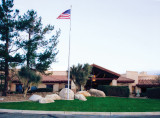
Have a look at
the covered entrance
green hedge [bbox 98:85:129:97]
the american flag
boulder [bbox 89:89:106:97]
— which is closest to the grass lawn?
boulder [bbox 89:89:106:97]

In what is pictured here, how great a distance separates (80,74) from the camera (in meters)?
21.9

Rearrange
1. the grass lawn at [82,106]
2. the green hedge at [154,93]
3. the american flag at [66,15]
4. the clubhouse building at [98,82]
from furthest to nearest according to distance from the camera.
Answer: the clubhouse building at [98,82]
the green hedge at [154,93]
the american flag at [66,15]
the grass lawn at [82,106]

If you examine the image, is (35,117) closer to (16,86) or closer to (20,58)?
(20,58)

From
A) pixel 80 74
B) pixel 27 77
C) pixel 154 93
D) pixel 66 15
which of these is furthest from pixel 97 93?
pixel 66 15

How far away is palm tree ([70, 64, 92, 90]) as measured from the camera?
22.0m

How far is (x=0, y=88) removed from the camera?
2105 cm

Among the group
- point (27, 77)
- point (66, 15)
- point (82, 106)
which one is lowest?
point (82, 106)

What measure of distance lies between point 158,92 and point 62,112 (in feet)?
55.7

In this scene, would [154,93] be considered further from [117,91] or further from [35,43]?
[35,43]

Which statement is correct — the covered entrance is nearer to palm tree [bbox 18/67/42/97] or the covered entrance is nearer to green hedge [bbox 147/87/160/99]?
A: green hedge [bbox 147/87/160/99]

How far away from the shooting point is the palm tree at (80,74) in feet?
72.0

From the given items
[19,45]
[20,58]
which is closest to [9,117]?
[20,58]

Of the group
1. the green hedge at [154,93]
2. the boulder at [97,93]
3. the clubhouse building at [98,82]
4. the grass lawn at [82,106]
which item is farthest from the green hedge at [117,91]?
the grass lawn at [82,106]

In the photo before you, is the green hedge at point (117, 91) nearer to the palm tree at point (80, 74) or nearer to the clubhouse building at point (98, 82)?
the palm tree at point (80, 74)
